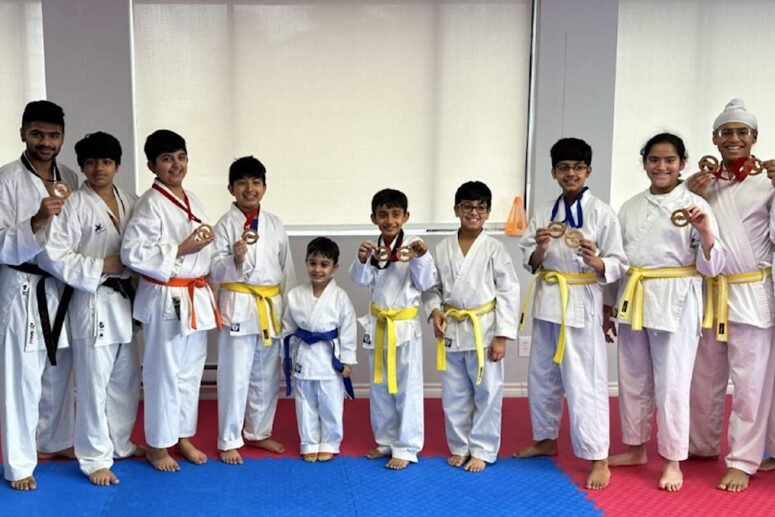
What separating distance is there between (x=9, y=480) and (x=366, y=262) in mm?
1805

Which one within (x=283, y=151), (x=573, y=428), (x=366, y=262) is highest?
(x=283, y=151)

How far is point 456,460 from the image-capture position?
3.38 m

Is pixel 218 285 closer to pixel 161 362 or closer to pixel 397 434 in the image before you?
pixel 161 362

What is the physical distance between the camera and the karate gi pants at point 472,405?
3332mm

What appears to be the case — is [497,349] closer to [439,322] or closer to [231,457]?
[439,322]

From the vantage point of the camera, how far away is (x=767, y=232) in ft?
10.3

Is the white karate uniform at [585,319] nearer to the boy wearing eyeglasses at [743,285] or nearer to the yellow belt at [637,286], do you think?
the yellow belt at [637,286]

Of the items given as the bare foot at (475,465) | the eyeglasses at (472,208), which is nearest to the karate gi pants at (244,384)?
the bare foot at (475,465)

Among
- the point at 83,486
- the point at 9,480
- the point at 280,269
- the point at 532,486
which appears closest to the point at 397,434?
the point at 532,486

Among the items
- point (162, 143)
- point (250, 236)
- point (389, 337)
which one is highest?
point (162, 143)

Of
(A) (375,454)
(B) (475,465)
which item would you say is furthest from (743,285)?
(A) (375,454)

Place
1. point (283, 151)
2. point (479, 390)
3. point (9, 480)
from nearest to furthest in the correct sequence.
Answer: point (9, 480) → point (479, 390) → point (283, 151)

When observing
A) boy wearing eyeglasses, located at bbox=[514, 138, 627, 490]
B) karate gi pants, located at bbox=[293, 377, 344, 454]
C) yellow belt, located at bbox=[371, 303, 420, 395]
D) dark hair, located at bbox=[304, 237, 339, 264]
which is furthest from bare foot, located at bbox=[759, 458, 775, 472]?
dark hair, located at bbox=[304, 237, 339, 264]

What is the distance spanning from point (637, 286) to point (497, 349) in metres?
0.69
